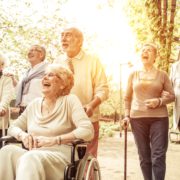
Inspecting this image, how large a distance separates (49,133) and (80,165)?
0.37 meters

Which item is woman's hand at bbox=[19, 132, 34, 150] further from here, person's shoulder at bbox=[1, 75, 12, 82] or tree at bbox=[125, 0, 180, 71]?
Answer: tree at bbox=[125, 0, 180, 71]

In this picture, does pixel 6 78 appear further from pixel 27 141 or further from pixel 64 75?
pixel 27 141

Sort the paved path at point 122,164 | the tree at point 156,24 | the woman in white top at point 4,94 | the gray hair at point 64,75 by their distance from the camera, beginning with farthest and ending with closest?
the tree at point 156,24 → the paved path at point 122,164 → the woman in white top at point 4,94 → the gray hair at point 64,75

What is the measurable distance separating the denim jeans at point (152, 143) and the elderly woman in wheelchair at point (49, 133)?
4.37 ft

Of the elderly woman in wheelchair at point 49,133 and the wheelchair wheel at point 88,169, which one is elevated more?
the elderly woman in wheelchair at point 49,133

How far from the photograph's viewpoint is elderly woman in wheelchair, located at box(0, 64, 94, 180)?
304cm

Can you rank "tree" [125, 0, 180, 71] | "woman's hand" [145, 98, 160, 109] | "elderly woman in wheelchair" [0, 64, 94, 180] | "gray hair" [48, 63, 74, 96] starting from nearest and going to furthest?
"elderly woman in wheelchair" [0, 64, 94, 180]
"gray hair" [48, 63, 74, 96]
"woman's hand" [145, 98, 160, 109]
"tree" [125, 0, 180, 71]

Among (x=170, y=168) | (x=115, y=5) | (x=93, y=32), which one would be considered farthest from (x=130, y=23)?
(x=93, y=32)

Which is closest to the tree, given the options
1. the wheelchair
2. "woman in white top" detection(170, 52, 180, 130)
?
"woman in white top" detection(170, 52, 180, 130)

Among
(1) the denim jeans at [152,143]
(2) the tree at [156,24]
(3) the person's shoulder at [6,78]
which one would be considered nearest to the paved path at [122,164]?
(1) the denim jeans at [152,143]

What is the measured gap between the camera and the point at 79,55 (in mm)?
4180

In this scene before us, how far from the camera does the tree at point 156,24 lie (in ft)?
28.0

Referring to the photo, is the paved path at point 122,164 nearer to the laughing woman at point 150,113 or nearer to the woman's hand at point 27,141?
the laughing woman at point 150,113

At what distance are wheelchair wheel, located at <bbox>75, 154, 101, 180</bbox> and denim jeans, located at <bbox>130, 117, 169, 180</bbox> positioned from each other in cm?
118
